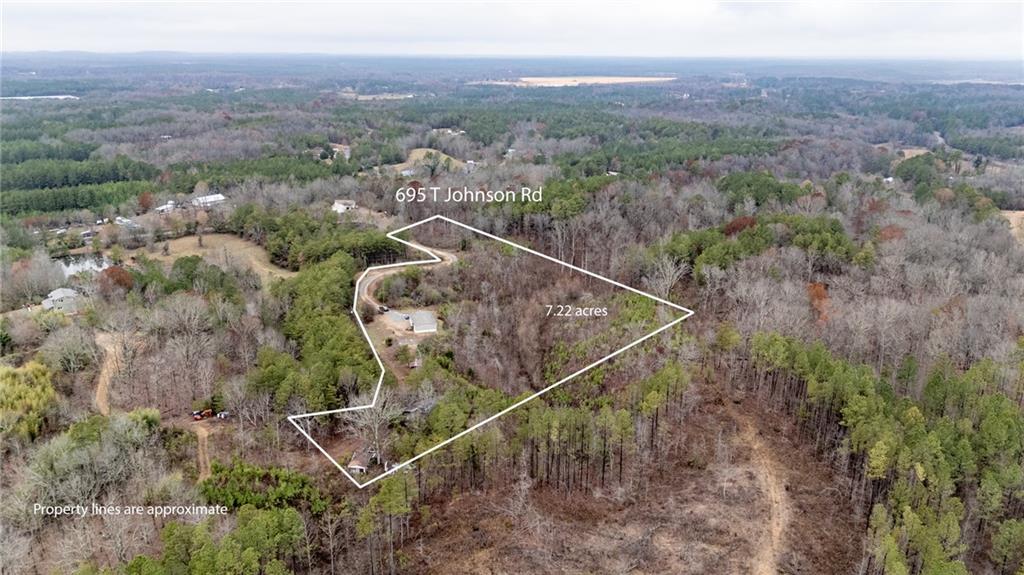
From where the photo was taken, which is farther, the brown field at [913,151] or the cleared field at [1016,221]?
the brown field at [913,151]

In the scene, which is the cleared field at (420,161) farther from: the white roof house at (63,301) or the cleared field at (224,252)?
the white roof house at (63,301)

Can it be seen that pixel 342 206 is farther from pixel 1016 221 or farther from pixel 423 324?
pixel 1016 221

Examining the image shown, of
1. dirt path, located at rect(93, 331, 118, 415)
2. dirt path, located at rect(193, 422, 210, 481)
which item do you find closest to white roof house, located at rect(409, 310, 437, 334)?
dirt path, located at rect(193, 422, 210, 481)

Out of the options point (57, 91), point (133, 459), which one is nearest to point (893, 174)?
point (133, 459)

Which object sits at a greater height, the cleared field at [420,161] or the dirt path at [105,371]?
the cleared field at [420,161]

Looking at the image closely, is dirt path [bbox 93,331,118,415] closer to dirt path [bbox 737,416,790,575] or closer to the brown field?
dirt path [bbox 737,416,790,575]
